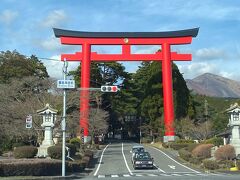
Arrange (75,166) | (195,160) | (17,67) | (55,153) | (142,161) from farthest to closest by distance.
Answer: (17,67) < (195,160) < (142,161) < (55,153) < (75,166)

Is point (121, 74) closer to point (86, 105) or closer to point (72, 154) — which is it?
point (86, 105)

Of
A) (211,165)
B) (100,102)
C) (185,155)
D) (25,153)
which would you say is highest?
(100,102)

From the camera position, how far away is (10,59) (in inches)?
2746

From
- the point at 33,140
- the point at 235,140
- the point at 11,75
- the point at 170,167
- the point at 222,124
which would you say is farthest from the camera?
the point at 222,124

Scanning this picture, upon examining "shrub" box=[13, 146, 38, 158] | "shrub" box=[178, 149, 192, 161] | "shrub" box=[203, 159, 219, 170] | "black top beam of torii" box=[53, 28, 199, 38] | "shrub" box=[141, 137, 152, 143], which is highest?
"black top beam of torii" box=[53, 28, 199, 38]

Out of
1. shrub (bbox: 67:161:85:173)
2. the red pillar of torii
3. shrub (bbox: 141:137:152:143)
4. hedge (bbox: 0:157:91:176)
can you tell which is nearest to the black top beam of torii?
the red pillar of torii

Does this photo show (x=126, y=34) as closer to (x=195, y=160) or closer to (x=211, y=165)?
(x=195, y=160)

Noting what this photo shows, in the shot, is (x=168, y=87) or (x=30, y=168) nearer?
(x=30, y=168)

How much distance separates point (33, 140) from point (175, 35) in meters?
24.0

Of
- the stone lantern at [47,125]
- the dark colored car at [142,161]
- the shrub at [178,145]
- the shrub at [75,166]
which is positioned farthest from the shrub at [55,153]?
the shrub at [178,145]

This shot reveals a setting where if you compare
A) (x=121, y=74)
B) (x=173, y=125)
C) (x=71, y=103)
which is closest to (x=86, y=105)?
(x=71, y=103)

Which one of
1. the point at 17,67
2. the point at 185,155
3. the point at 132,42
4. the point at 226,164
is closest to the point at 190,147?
the point at 185,155

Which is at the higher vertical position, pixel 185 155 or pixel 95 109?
pixel 95 109

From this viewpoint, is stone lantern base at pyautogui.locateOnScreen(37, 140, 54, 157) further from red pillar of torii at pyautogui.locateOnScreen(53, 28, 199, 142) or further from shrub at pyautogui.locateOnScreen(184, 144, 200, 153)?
shrub at pyautogui.locateOnScreen(184, 144, 200, 153)
